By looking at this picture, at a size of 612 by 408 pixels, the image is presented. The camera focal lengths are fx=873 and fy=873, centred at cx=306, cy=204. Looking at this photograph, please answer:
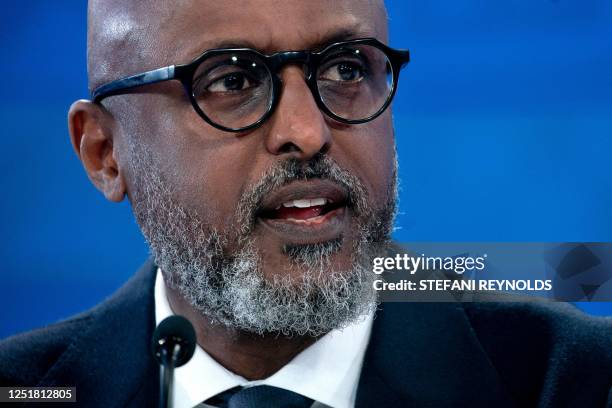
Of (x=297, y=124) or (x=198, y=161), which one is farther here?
(x=198, y=161)

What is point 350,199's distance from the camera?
5.50 feet

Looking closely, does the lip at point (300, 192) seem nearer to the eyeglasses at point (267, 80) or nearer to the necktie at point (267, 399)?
the eyeglasses at point (267, 80)

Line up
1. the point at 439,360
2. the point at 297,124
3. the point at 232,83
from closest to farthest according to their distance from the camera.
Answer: the point at 297,124
the point at 232,83
the point at 439,360

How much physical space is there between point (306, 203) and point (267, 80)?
247 mm

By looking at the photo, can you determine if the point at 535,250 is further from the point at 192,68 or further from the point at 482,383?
the point at 192,68

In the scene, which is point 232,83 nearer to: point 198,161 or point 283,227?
point 198,161

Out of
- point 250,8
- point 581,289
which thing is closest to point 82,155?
point 250,8

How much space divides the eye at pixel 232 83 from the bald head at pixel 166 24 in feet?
0.23

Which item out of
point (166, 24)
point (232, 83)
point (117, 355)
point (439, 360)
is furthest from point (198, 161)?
point (439, 360)

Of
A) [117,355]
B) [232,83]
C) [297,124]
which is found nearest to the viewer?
[297,124]

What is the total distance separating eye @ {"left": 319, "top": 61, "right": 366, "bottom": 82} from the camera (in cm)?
171

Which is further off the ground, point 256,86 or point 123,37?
point 123,37

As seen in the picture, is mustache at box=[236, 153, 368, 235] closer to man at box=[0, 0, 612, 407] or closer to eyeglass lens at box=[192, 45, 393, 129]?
man at box=[0, 0, 612, 407]

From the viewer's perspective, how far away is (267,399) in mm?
1735
